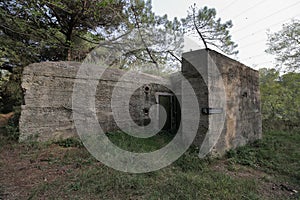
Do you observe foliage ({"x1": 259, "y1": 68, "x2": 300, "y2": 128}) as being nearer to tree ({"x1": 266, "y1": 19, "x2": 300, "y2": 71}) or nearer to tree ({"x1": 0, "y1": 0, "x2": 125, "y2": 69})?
tree ({"x1": 266, "y1": 19, "x2": 300, "y2": 71})

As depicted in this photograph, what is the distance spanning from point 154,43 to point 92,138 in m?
6.06

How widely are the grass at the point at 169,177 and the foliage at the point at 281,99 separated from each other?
471cm

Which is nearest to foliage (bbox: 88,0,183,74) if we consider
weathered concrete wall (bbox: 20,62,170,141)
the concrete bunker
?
the concrete bunker

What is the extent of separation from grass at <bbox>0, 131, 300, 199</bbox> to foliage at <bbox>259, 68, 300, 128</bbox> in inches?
186

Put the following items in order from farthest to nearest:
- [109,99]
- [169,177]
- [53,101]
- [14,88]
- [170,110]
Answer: [14,88] < [170,110] < [109,99] < [53,101] < [169,177]

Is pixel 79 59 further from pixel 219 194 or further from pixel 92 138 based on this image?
pixel 219 194

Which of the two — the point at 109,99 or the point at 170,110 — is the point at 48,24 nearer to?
the point at 109,99

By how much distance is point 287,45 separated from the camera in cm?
782

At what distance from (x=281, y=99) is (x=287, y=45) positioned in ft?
9.87

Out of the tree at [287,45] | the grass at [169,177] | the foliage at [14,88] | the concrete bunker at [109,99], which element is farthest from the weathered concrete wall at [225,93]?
the foliage at [14,88]

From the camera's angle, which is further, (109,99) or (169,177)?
(109,99)

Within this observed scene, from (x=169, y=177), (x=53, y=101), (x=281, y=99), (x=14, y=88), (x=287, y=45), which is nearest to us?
(x=169, y=177)

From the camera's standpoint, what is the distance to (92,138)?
356 cm

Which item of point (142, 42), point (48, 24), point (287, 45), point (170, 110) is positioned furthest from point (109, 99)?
point (287, 45)
